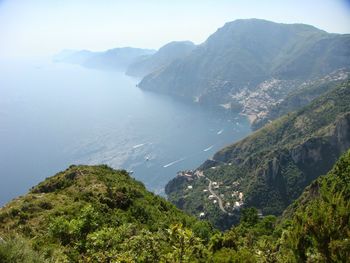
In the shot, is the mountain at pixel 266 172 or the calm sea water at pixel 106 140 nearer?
the mountain at pixel 266 172

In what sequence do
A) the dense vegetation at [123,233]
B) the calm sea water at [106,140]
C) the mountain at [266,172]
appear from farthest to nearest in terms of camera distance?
1. the calm sea water at [106,140]
2. the mountain at [266,172]
3. the dense vegetation at [123,233]

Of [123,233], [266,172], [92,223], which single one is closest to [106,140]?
[266,172]

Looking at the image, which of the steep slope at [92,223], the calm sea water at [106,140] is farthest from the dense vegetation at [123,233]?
the calm sea water at [106,140]

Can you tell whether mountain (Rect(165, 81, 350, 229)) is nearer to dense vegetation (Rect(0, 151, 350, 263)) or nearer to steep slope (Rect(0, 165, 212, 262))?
steep slope (Rect(0, 165, 212, 262))

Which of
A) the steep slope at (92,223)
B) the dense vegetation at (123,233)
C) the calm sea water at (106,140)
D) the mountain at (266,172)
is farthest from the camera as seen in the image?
the calm sea water at (106,140)

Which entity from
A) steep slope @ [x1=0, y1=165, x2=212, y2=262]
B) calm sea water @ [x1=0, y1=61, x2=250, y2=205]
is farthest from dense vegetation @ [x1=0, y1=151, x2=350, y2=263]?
calm sea water @ [x1=0, y1=61, x2=250, y2=205]

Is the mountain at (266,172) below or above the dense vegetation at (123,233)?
below

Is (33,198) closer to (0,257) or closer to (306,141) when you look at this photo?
(0,257)

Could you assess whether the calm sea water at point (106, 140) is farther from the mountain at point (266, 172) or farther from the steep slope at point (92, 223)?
the steep slope at point (92, 223)
